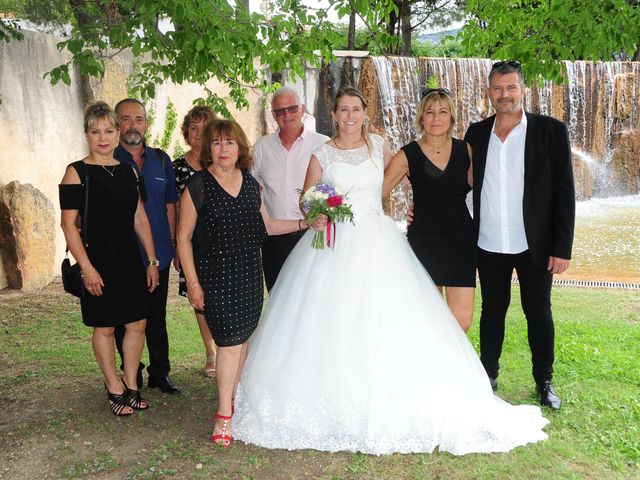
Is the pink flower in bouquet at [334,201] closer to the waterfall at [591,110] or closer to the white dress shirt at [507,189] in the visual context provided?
the white dress shirt at [507,189]

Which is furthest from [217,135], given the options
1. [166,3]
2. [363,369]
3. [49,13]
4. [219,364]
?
[49,13]

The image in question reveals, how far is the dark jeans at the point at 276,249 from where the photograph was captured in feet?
15.2

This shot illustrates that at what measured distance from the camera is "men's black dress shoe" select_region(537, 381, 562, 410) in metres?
4.11

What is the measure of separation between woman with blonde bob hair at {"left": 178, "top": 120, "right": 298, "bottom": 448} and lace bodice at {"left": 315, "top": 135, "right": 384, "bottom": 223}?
0.60 m

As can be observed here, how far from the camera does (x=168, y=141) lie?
438 inches

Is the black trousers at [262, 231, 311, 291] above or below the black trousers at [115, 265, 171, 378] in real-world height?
above

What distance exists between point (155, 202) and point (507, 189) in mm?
2309

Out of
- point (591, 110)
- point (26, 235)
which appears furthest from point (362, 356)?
point (591, 110)

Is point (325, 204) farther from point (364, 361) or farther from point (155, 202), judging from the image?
point (155, 202)

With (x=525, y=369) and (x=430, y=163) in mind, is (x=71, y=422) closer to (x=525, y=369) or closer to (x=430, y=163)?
(x=430, y=163)

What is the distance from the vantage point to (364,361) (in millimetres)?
3664

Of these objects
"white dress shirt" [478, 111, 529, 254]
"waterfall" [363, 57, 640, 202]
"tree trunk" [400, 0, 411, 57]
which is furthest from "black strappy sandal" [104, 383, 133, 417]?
"tree trunk" [400, 0, 411, 57]

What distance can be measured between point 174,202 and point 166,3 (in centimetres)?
131

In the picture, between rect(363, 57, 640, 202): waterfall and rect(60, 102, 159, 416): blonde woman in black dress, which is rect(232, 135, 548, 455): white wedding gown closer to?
rect(60, 102, 159, 416): blonde woman in black dress
